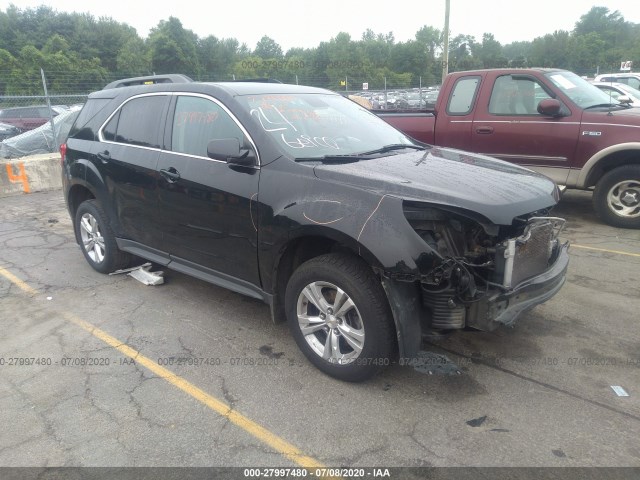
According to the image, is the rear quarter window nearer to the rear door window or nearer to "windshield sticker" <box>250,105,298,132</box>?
the rear door window

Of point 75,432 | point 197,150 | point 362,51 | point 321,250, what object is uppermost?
point 362,51

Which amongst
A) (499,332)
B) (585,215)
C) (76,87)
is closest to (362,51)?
(76,87)

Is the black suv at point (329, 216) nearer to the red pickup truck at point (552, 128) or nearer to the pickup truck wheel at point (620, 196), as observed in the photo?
the red pickup truck at point (552, 128)

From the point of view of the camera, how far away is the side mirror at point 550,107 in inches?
249

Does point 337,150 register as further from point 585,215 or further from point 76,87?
point 76,87

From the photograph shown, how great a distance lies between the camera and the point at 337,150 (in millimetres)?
3676

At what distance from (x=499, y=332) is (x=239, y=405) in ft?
6.69

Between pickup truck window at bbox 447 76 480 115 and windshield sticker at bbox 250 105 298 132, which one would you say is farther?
pickup truck window at bbox 447 76 480 115

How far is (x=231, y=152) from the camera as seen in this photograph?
11.1 ft

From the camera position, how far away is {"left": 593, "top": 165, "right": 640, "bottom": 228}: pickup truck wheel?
625cm

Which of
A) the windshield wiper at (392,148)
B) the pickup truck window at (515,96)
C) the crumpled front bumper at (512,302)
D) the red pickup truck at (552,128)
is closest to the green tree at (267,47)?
the red pickup truck at (552,128)

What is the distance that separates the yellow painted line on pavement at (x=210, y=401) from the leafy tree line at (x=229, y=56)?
23780 millimetres

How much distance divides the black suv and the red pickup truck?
3.06 m

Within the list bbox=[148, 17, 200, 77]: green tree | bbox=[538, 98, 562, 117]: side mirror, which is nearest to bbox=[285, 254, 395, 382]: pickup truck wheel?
bbox=[538, 98, 562, 117]: side mirror
